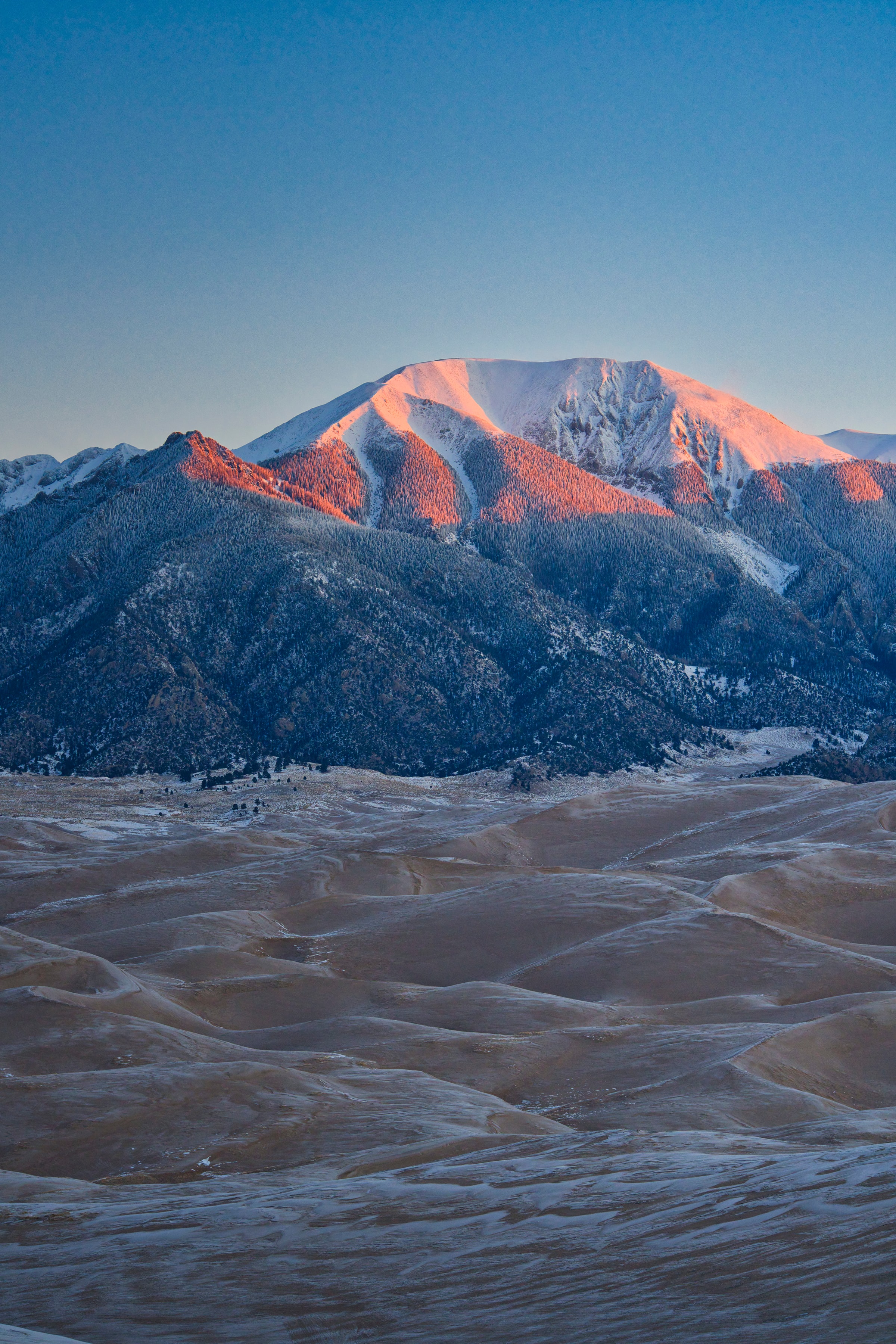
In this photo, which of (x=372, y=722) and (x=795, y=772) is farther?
(x=372, y=722)

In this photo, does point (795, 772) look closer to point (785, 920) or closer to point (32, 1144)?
point (785, 920)

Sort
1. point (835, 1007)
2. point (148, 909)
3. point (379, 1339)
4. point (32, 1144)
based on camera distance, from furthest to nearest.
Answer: point (148, 909)
point (835, 1007)
point (32, 1144)
point (379, 1339)

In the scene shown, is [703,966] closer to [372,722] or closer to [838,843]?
[838,843]

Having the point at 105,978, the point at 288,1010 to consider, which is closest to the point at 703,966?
the point at 288,1010

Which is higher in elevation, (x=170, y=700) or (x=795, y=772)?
(x=170, y=700)

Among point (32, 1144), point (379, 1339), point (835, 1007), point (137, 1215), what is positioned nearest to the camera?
point (379, 1339)

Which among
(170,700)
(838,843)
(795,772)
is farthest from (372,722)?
(838,843)

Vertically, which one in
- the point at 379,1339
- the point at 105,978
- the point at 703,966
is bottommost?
the point at 703,966
